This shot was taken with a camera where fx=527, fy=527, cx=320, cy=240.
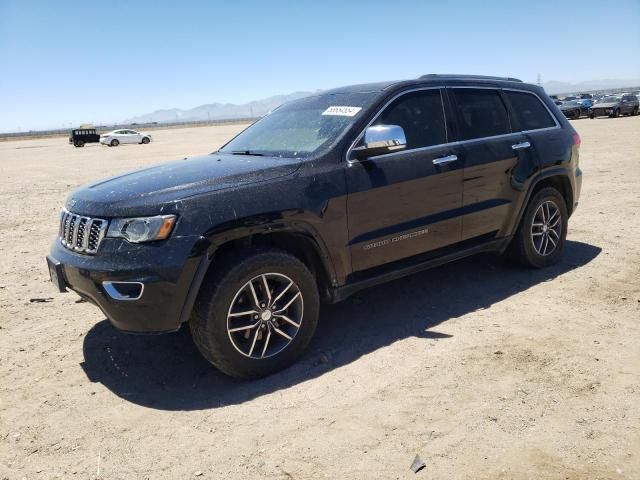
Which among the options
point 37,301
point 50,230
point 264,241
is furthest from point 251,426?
point 50,230

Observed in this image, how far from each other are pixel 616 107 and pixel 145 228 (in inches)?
1632

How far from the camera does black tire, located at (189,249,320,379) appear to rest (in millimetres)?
3252

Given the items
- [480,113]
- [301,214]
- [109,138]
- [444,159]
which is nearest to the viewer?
[301,214]

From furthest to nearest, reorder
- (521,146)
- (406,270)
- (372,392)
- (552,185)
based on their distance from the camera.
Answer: (552,185), (521,146), (406,270), (372,392)

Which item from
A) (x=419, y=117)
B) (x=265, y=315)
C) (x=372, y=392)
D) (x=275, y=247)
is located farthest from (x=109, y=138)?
(x=372, y=392)

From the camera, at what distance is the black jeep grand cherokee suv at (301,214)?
3.17 m

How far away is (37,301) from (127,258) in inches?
→ 103

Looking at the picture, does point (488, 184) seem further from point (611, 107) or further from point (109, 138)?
point (109, 138)

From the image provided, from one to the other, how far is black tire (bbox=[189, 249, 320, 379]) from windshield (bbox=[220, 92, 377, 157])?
0.88 meters

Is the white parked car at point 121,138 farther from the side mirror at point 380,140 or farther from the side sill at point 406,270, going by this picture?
the side mirror at point 380,140

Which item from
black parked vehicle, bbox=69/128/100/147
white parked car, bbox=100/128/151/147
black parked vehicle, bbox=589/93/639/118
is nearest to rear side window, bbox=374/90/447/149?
black parked vehicle, bbox=589/93/639/118

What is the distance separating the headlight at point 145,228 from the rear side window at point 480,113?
267cm

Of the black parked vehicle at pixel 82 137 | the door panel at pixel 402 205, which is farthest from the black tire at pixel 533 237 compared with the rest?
the black parked vehicle at pixel 82 137

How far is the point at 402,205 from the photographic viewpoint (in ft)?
13.3
